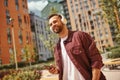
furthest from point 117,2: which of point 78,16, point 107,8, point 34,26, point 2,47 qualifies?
point 78,16

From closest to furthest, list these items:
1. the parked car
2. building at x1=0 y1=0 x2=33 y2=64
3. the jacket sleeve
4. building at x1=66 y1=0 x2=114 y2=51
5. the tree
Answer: the jacket sleeve
the parked car
the tree
building at x1=0 y1=0 x2=33 y2=64
building at x1=66 y1=0 x2=114 y2=51

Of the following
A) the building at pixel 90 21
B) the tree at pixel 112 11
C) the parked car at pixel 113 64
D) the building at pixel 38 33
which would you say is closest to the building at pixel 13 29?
the building at pixel 38 33

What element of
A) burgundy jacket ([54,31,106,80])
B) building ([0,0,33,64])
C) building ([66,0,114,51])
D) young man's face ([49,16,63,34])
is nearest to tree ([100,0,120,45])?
young man's face ([49,16,63,34])

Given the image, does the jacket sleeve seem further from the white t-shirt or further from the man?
the white t-shirt

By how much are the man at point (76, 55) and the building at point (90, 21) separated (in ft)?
306

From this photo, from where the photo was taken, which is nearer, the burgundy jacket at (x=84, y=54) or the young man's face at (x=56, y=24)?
the burgundy jacket at (x=84, y=54)

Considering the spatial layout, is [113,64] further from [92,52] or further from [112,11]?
[92,52]

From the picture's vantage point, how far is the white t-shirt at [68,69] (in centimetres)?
319

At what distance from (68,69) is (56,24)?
0.72 metres

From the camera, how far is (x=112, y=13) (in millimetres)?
23422

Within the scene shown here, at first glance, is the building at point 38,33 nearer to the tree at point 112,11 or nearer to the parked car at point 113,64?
the tree at point 112,11

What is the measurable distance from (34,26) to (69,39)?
285 ft

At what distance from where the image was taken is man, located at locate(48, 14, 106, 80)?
3055 millimetres

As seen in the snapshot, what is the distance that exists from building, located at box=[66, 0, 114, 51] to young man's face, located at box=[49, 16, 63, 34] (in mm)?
93333
